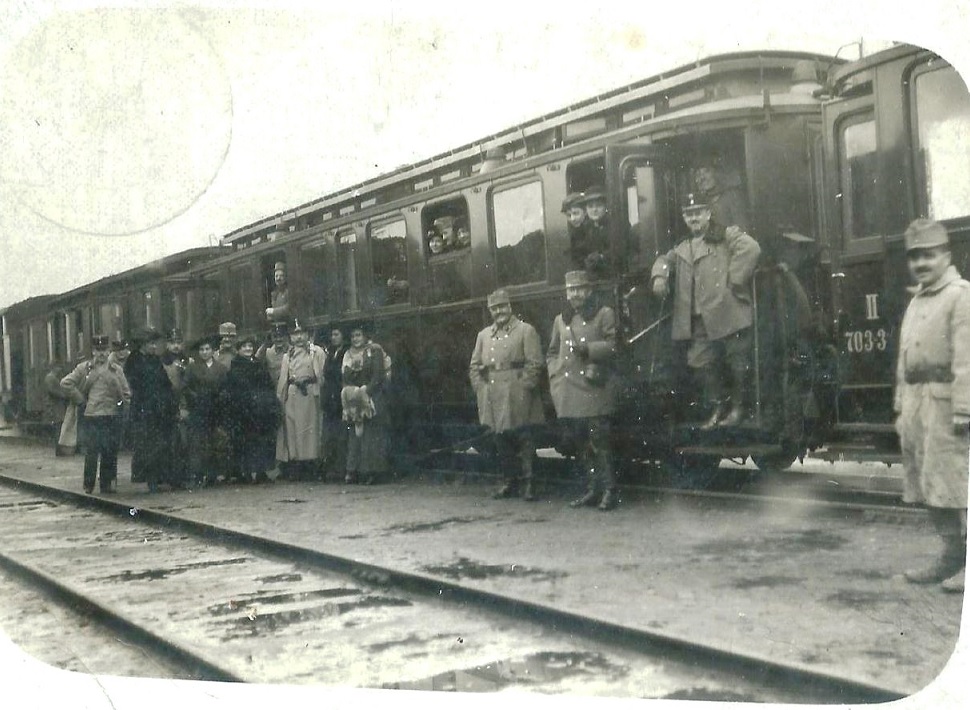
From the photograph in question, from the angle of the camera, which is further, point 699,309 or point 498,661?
point 699,309

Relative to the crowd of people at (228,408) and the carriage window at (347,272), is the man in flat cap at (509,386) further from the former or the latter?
the carriage window at (347,272)

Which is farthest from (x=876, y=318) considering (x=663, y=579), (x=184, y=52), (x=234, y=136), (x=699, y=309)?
(x=184, y=52)

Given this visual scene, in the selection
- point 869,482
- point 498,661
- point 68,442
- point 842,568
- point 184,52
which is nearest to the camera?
point 498,661

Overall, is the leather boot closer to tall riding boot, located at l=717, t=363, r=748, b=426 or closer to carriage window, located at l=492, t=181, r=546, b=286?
tall riding boot, located at l=717, t=363, r=748, b=426

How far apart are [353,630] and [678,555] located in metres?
1.56

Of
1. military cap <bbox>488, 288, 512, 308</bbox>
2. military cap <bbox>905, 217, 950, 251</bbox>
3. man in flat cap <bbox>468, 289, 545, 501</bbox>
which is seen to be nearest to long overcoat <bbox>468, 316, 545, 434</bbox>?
man in flat cap <bbox>468, 289, 545, 501</bbox>

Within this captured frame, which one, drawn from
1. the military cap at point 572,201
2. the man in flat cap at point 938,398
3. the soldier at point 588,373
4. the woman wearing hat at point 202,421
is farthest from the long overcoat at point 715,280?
the woman wearing hat at point 202,421

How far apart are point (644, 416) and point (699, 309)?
765 mm

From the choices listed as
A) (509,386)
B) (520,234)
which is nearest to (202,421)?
(509,386)

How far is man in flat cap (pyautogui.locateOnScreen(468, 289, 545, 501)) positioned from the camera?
239 inches

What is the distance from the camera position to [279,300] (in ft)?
24.1

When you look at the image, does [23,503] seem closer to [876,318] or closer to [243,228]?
[243,228]

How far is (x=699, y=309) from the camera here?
545 cm

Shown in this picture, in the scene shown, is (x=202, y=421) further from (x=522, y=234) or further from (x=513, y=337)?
(x=522, y=234)
